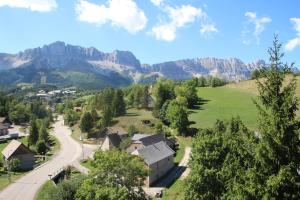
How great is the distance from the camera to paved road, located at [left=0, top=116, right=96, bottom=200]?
58.4 metres

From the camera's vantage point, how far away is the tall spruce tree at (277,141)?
17672 millimetres

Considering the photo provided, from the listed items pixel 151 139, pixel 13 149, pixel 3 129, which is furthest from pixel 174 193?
pixel 3 129

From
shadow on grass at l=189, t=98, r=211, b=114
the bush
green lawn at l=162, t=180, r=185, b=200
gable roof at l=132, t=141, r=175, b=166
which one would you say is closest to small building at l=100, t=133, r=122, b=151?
gable roof at l=132, t=141, r=175, b=166

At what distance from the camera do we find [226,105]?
129m

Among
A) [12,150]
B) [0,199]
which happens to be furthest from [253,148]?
[12,150]

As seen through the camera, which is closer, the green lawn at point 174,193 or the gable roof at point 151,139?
the green lawn at point 174,193

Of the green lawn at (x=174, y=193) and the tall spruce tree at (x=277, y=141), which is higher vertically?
the tall spruce tree at (x=277, y=141)

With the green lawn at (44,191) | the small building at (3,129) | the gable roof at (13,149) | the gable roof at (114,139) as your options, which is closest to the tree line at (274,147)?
the green lawn at (44,191)

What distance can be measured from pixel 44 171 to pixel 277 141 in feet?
209

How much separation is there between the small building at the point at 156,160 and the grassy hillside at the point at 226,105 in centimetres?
2649

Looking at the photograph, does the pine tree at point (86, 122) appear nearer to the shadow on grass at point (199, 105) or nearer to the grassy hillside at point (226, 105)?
the grassy hillside at point (226, 105)

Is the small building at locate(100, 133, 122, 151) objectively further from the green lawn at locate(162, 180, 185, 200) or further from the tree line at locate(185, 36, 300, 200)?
the tree line at locate(185, 36, 300, 200)

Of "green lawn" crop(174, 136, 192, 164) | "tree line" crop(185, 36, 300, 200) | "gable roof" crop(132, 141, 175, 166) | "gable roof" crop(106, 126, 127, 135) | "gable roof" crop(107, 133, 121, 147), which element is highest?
"tree line" crop(185, 36, 300, 200)

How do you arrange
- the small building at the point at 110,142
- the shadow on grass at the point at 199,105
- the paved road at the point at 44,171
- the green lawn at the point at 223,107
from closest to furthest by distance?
the paved road at the point at 44,171, the small building at the point at 110,142, the green lawn at the point at 223,107, the shadow on grass at the point at 199,105
